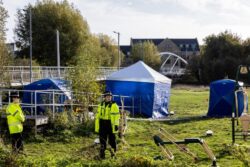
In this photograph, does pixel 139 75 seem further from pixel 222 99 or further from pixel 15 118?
pixel 15 118

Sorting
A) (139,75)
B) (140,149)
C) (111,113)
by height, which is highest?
(139,75)

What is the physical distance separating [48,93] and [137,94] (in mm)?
8059

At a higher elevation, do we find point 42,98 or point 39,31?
point 39,31

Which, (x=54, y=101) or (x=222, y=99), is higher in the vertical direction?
(x=54, y=101)

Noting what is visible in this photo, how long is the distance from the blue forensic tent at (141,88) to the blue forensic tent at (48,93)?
4.29 m

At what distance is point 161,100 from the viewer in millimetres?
27562

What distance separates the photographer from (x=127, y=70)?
1080 inches

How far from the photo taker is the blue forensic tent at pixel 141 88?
86.3 ft

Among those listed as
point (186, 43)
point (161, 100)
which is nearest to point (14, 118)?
point (161, 100)

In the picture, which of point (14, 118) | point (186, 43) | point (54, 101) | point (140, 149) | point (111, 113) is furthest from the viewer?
point (186, 43)

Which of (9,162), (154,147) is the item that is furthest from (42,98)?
(9,162)

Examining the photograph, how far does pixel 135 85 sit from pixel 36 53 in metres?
35.3

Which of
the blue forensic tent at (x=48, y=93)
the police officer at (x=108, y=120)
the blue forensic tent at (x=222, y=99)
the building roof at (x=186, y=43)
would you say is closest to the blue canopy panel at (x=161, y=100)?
the blue forensic tent at (x=222, y=99)

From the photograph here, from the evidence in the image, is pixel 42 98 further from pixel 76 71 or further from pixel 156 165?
pixel 156 165
